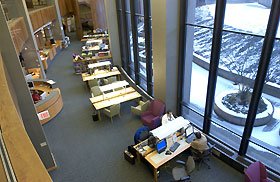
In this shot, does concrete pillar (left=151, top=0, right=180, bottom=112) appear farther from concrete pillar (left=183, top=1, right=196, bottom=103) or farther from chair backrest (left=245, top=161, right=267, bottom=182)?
chair backrest (left=245, top=161, right=267, bottom=182)

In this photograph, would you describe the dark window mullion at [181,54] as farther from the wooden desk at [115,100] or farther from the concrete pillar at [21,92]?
the concrete pillar at [21,92]

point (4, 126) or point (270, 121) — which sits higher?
point (4, 126)

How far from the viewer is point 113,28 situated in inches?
459

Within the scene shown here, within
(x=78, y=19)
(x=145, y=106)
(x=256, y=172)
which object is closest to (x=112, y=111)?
(x=145, y=106)

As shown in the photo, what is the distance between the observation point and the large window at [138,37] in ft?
26.3

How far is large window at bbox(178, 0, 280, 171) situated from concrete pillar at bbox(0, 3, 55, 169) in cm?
465

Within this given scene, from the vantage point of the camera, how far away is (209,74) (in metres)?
5.74

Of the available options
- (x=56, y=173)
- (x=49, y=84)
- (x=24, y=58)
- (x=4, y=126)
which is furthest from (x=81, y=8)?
(x=4, y=126)

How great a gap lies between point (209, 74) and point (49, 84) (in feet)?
25.8

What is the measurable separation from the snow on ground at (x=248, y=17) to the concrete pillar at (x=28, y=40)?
35.2 feet

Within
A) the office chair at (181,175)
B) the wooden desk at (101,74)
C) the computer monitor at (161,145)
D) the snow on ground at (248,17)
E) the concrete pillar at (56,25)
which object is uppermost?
the snow on ground at (248,17)

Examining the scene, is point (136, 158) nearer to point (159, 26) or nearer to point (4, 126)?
point (159, 26)

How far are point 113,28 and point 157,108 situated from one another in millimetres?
6312

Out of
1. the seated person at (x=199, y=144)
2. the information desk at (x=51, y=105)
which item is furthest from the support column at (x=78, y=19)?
the seated person at (x=199, y=144)
